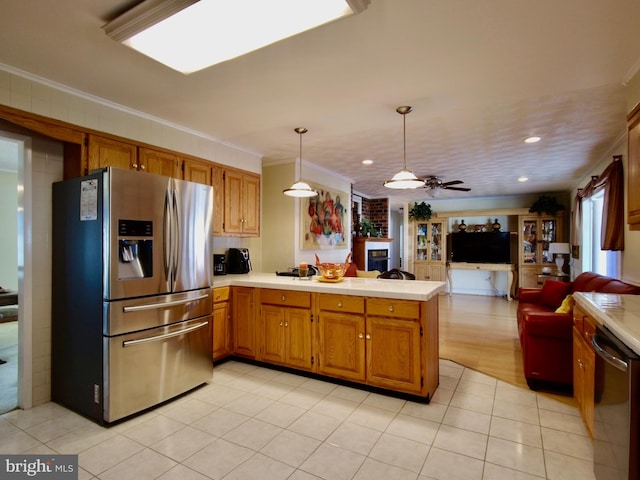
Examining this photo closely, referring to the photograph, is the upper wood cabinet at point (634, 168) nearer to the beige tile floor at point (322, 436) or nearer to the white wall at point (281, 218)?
the beige tile floor at point (322, 436)

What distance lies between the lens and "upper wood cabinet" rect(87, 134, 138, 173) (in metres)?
2.69

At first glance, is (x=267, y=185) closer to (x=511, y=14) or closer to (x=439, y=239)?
(x=511, y=14)

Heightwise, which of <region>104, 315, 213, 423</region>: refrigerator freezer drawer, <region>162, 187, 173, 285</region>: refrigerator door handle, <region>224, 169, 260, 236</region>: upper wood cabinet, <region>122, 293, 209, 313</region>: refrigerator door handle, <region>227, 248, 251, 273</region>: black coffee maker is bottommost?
<region>104, 315, 213, 423</region>: refrigerator freezer drawer

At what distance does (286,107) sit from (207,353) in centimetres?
228

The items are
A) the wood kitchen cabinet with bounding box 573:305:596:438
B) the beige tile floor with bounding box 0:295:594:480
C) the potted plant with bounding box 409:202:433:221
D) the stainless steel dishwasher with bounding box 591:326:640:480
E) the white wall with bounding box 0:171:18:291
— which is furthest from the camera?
the potted plant with bounding box 409:202:433:221

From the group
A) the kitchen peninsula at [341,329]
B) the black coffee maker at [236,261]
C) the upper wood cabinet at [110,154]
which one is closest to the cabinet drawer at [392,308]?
the kitchen peninsula at [341,329]

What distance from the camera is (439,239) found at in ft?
27.9

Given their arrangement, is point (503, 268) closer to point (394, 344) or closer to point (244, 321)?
point (394, 344)

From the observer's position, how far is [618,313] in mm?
1836

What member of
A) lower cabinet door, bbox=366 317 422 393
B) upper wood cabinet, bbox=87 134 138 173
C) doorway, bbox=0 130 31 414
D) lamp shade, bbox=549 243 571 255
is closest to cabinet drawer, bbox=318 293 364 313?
lower cabinet door, bbox=366 317 422 393

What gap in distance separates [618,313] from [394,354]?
56.5 inches

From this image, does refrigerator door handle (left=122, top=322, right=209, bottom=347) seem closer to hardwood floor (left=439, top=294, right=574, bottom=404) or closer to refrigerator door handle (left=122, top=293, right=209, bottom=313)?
refrigerator door handle (left=122, top=293, right=209, bottom=313)

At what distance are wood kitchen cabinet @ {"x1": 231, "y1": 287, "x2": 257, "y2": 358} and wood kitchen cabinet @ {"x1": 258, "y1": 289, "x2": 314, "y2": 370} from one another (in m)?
0.11

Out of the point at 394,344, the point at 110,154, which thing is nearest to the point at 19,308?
the point at 110,154
